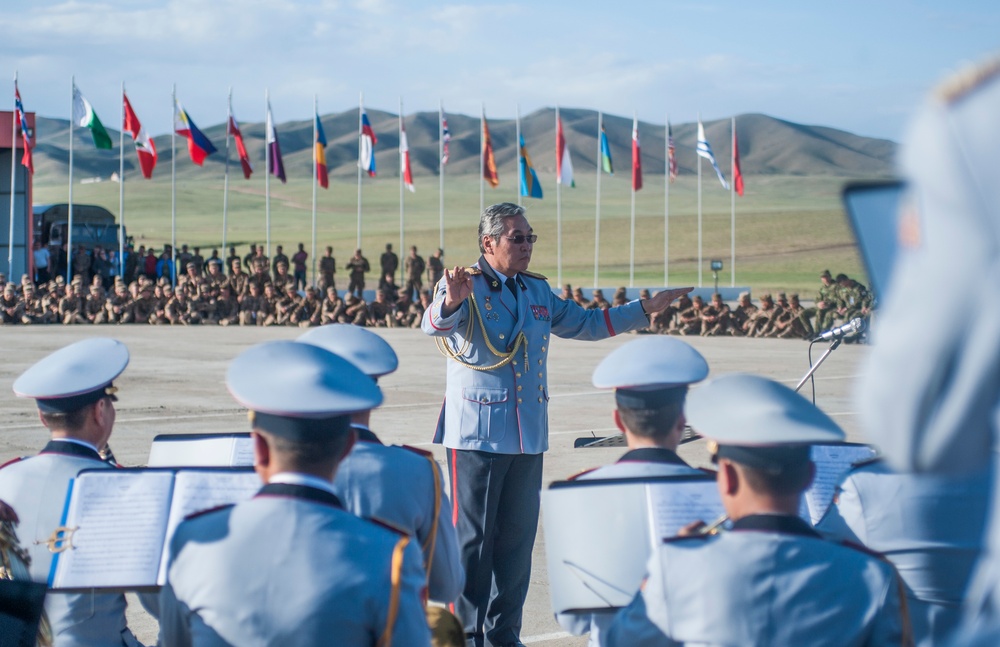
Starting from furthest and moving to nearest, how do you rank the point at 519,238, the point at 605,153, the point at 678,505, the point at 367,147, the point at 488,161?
the point at 605,153, the point at 488,161, the point at 367,147, the point at 519,238, the point at 678,505

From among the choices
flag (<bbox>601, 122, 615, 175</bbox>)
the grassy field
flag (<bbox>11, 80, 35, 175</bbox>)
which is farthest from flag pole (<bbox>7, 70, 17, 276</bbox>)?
the grassy field

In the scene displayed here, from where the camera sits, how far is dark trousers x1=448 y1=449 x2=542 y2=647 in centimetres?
541

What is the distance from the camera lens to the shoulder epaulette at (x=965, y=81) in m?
1.47

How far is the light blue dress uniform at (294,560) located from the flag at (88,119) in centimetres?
3173

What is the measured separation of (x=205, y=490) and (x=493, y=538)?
242 centimetres

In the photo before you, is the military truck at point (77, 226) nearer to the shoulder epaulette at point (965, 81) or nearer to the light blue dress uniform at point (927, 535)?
the light blue dress uniform at point (927, 535)

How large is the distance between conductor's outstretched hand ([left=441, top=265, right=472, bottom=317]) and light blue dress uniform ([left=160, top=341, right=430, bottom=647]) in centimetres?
272

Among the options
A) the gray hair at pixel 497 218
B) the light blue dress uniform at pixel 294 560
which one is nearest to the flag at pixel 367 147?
the gray hair at pixel 497 218

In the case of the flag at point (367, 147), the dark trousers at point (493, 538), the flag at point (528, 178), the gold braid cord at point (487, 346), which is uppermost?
the flag at point (367, 147)

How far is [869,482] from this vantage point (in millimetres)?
3367

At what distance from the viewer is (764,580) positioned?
2502 millimetres

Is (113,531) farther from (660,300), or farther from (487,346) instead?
(660,300)

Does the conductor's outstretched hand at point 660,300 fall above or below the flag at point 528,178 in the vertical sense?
below

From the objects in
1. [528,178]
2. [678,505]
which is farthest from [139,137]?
[678,505]
